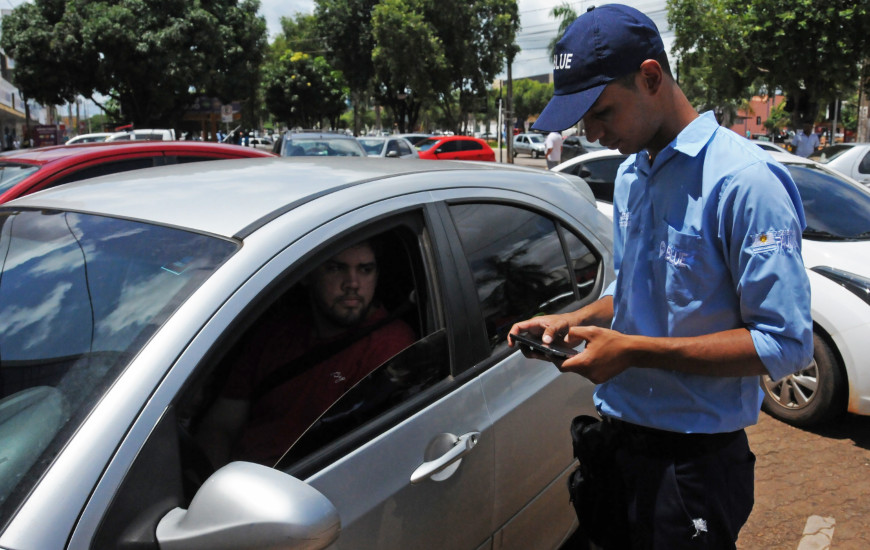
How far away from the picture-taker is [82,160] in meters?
5.22

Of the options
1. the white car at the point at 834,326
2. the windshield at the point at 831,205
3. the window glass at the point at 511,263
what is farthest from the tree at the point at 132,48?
the window glass at the point at 511,263

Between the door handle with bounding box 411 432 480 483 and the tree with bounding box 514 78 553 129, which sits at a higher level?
the tree with bounding box 514 78 553 129

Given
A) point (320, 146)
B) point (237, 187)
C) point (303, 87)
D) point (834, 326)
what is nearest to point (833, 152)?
point (320, 146)

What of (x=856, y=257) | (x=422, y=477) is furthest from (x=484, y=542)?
(x=856, y=257)

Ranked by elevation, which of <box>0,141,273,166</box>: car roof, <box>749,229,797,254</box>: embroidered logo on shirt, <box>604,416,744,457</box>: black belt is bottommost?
<box>604,416,744,457</box>: black belt

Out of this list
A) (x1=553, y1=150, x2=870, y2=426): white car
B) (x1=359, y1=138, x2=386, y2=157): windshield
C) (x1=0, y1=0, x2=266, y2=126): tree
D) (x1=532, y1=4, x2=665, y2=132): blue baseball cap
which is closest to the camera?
(x1=532, y1=4, x2=665, y2=132): blue baseball cap

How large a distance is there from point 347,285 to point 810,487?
2.87m

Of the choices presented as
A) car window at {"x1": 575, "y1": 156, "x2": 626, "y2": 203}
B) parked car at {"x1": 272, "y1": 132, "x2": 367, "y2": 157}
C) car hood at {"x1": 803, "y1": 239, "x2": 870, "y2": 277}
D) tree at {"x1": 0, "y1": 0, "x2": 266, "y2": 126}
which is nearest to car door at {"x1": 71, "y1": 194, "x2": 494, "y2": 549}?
car hood at {"x1": 803, "y1": 239, "x2": 870, "y2": 277}

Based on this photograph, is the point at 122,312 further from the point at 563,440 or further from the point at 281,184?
the point at 563,440

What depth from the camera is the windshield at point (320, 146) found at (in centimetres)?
1252

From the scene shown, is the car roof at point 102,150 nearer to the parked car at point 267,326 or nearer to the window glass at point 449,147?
the parked car at point 267,326

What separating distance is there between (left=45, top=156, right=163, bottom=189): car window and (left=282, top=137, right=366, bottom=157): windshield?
6.83 meters

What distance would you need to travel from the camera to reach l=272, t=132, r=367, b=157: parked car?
1254 cm

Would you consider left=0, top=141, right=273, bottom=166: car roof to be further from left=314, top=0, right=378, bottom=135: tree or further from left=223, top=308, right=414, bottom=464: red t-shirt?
left=314, top=0, right=378, bottom=135: tree
